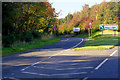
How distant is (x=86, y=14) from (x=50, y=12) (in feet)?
144

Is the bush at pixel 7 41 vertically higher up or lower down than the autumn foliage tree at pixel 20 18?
lower down

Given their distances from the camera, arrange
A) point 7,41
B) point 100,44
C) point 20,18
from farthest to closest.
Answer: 1. point 20,18
2. point 100,44
3. point 7,41

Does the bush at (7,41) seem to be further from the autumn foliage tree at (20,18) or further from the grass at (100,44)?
the grass at (100,44)

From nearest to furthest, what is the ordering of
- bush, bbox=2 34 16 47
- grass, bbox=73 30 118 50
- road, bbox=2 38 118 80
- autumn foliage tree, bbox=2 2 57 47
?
road, bbox=2 38 118 80 < grass, bbox=73 30 118 50 < autumn foliage tree, bbox=2 2 57 47 < bush, bbox=2 34 16 47

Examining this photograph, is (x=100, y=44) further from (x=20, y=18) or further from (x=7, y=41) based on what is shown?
(x=7, y=41)

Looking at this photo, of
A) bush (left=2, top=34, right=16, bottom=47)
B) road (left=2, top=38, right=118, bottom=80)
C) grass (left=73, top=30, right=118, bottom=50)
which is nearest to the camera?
road (left=2, top=38, right=118, bottom=80)

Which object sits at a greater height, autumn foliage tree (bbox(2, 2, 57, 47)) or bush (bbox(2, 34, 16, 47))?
autumn foliage tree (bbox(2, 2, 57, 47))

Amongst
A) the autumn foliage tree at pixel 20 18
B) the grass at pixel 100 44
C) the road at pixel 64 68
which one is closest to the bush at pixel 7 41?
the autumn foliage tree at pixel 20 18

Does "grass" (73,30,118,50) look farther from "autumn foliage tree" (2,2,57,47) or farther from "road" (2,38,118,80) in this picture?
"autumn foliage tree" (2,2,57,47)

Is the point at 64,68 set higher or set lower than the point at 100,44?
lower

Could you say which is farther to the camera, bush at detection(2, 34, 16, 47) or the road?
bush at detection(2, 34, 16, 47)

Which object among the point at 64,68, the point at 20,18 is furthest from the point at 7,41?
the point at 64,68

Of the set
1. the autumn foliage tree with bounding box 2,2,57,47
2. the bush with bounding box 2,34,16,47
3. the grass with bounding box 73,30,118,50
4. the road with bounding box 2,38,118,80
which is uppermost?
the autumn foliage tree with bounding box 2,2,57,47

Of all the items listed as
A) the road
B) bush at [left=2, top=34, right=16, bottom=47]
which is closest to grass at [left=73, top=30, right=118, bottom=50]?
the road
